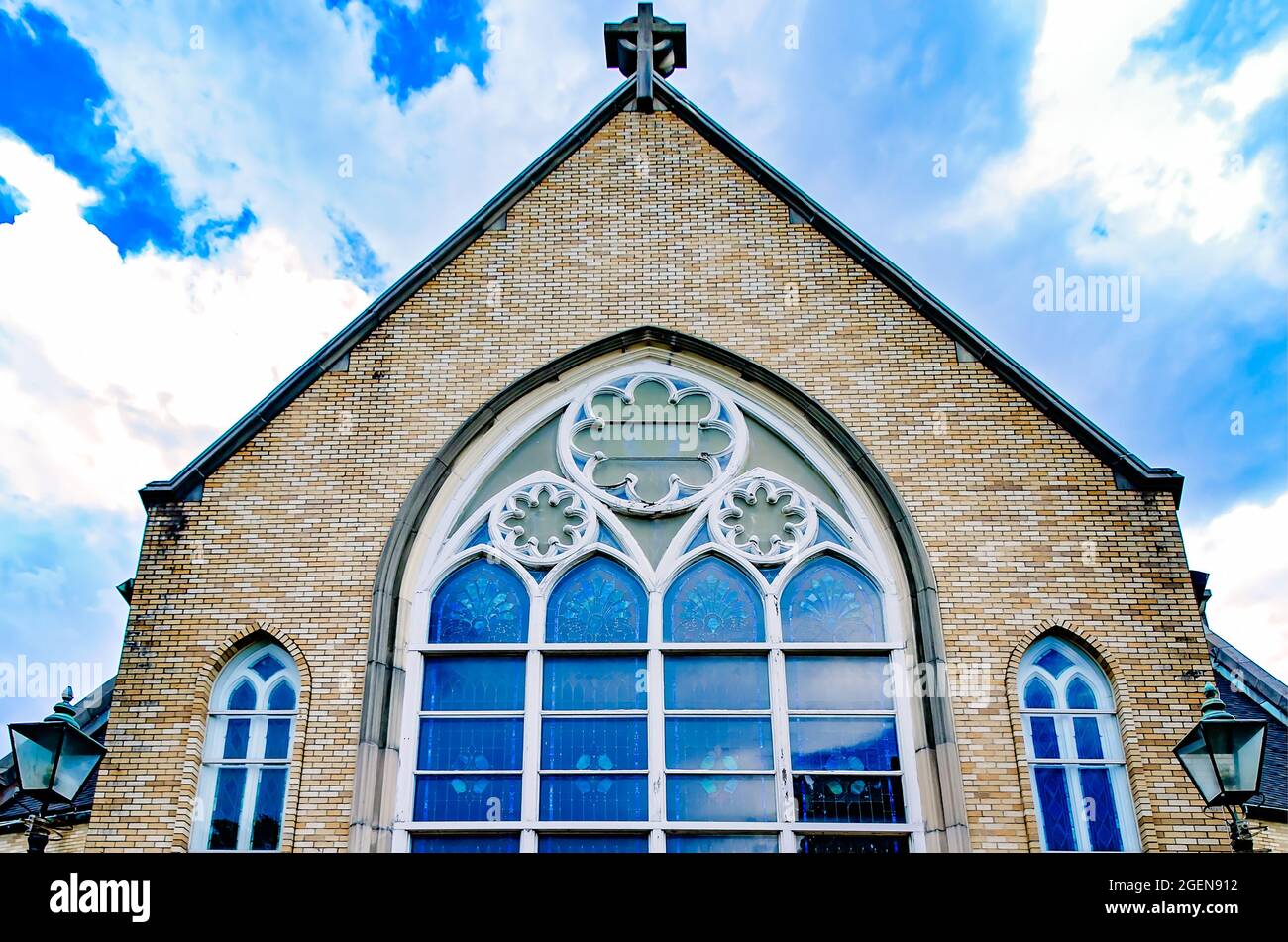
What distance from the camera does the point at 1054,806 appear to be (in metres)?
10.5

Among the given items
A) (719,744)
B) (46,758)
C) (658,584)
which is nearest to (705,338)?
(658,584)

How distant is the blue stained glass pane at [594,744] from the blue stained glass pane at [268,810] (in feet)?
7.54

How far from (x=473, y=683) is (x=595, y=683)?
1.13m

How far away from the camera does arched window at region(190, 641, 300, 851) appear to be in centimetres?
1047

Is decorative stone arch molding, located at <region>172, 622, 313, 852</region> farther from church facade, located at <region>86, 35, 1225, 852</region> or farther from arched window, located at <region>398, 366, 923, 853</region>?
arched window, located at <region>398, 366, 923, 853</region>

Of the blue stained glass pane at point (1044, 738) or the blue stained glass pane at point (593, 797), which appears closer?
the blue stained glass pane at point (593, 797)

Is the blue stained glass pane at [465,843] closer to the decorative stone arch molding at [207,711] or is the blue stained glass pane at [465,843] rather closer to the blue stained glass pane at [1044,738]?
the decorative stone arch molding at [207,711]

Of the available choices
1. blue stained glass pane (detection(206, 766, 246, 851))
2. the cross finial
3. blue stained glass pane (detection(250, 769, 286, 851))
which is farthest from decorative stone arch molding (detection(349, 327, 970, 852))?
the cross finial

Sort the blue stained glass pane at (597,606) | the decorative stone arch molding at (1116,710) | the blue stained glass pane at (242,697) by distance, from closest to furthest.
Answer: the decorative stone arch molding at (1116,710) → the blue stained glass pane at (242,697) → the blue stained glass pane at (597,606)

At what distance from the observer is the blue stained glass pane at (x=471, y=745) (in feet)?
35.1

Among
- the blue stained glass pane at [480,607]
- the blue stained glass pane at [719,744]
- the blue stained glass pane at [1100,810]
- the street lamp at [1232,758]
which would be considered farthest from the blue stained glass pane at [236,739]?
the street lamp at [1232,758]

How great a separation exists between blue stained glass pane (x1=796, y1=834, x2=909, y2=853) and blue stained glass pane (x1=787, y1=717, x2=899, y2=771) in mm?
609

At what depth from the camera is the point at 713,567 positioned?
1182 cm

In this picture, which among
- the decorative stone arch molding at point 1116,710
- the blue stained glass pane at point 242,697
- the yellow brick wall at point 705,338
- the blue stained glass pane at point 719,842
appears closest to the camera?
the decorative stone arch molding at point 1116,710
